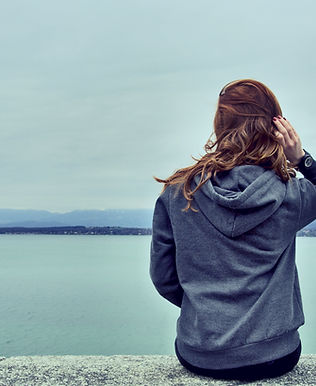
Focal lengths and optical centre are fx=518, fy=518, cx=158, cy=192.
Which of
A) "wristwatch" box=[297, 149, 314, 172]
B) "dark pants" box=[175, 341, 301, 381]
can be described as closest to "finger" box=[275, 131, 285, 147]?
"wristwatch" box=[297, 149, 314, 172]

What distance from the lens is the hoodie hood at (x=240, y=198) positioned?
2.60m

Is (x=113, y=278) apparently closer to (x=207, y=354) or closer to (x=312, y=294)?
(x=312, y=294)

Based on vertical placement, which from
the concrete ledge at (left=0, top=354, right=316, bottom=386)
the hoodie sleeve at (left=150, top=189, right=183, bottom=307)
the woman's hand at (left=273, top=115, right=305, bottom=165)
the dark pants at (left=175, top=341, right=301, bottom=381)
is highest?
the woman's hand at (left=273, top=115, right=305, bottom=165)

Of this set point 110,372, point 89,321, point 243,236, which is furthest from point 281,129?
Answer: point 89,321

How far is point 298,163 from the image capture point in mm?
2857

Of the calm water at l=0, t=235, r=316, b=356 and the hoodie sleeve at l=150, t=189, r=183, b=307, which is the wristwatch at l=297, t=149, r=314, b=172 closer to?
the hoodie sleeve at l=150, t=189, r=183, b=307

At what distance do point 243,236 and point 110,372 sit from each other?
1.20 m

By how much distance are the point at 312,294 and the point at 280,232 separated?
93.7 feet

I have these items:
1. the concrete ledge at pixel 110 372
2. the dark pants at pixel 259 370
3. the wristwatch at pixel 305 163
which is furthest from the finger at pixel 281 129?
the concrete ledge at pixel 110 372

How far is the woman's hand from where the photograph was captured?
2.78 metres

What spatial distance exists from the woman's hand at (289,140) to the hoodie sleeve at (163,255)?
0.70 meters

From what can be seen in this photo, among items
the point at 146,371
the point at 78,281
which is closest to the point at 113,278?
the point at 78,281

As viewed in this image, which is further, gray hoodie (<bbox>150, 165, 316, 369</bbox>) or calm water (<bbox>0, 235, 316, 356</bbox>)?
calm water (<bbox>0, 235, 316, 356</bbox>)

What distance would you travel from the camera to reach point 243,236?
8.90 feet
